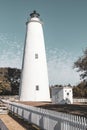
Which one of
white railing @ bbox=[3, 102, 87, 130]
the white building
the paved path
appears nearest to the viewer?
white railing @ bbox=[3, 102, 87, 130]

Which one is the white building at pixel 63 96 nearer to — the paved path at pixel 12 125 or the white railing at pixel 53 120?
the white railing at pixel 53 120

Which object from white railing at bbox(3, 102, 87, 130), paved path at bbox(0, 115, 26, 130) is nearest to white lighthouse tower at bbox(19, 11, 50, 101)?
white railing at bbox(3, 102, 87, 130)

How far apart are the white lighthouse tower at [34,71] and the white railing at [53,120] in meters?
18.2

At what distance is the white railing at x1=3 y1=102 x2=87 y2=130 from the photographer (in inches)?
372

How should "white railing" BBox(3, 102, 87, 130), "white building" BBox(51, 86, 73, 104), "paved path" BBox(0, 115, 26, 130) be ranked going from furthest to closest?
"white building" BBox(51, 86, 73, 104), "paved path" BBox(0, 115, 26, 130), "white railing" BBox(3, 102, 87, 130)

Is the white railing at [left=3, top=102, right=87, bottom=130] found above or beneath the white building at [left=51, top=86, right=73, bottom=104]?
beneath

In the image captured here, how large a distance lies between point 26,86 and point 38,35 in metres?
7.51

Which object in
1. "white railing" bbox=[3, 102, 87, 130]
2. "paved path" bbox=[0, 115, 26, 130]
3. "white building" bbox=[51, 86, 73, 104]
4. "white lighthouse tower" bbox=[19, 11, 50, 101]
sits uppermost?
"white lighthouse tower" bbox=[19, 11, 50, 101]

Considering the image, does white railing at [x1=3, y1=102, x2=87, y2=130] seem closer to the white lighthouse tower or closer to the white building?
the white lighthouse tower

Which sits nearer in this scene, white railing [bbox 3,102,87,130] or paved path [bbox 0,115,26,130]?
white railing [bbox 3,102,87,130]

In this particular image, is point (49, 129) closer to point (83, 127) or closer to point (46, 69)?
point (83, 127)

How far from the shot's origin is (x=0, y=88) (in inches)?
2040

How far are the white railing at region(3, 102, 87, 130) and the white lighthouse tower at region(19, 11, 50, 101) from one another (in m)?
18.2

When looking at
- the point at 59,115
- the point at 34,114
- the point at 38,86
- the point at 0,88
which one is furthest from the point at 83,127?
the point at 0,88
